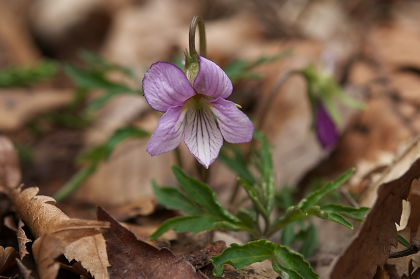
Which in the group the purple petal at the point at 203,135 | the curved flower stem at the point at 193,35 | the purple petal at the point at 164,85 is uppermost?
the curved flower stem at the point at 193,35

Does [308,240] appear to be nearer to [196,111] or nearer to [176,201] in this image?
[176,201]

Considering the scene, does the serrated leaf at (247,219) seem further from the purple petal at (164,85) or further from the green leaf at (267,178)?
the purple petal at (164,85)

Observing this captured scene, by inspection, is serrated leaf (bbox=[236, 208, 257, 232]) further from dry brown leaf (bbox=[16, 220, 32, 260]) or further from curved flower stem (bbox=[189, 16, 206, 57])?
dry brown leaf (bbox=[16, 220, 32, 260])

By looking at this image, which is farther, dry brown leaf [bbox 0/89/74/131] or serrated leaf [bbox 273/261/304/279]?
dry brown leaf [bbox 0/89/74/131]

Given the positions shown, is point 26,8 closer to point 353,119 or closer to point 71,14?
point 71,14

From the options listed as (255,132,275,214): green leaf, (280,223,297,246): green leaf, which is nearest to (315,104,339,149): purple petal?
(255,132,275,214): green leaf

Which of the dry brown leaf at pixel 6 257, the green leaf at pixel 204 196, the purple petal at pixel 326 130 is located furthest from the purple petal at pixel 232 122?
the purple petal at pixel 326 130
